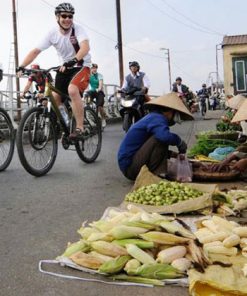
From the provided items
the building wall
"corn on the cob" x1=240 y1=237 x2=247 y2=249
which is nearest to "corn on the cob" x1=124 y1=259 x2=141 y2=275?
"corn on the cob" x1=240 y1=237 x2=247 y2=249

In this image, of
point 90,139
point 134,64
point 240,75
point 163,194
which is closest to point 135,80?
point 134,64

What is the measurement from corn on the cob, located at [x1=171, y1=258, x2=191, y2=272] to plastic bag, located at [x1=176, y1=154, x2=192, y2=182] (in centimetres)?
284

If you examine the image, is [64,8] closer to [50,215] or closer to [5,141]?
[5,141]

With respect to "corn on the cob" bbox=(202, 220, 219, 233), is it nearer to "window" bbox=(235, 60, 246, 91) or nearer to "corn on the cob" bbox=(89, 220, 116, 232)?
"corn on the cob" bbox=(89, 220, 116, 232)

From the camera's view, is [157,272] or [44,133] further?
[44,133]

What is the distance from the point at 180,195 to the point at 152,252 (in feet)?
4.88

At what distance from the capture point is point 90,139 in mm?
7711

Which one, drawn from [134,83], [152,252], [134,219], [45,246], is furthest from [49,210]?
[134,83]

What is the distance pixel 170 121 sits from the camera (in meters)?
6.05

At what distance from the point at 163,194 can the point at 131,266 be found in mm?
1726

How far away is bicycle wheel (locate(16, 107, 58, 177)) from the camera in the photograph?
19.9 feet

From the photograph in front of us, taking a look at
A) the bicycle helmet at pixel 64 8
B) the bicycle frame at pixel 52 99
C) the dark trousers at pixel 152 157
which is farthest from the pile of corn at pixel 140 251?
the bicycle helmet at pixel 64 8

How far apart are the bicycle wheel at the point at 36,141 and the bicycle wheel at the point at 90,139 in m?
0.72

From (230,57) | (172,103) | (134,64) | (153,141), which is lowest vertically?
(153,141)
